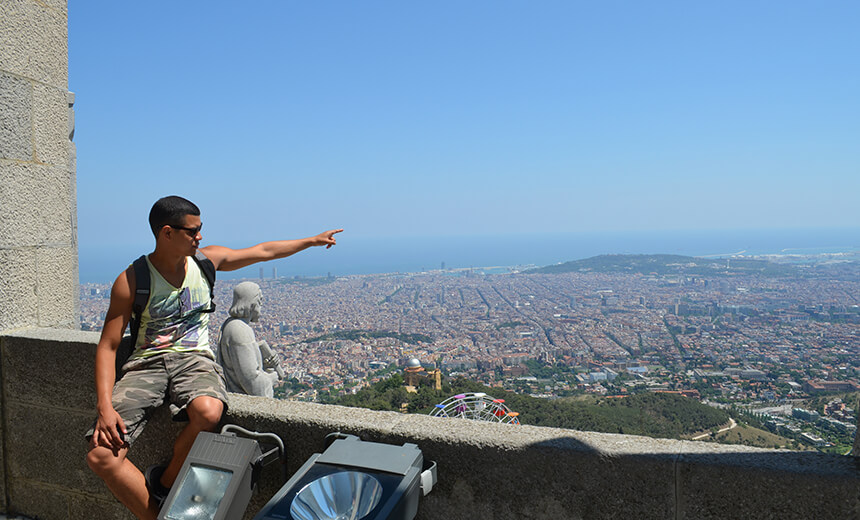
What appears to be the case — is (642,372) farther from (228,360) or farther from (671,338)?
(228,360)

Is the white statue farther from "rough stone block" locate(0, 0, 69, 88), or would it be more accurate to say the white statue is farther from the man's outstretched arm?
"rough stone block" locate(0, 0, 69, 88)

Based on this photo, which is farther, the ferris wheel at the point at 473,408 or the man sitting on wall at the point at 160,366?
the ferris wheel at the point at 473,408

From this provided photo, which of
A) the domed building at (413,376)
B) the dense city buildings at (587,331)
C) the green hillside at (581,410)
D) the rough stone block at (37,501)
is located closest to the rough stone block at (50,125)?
the rough stone block at (37,501)

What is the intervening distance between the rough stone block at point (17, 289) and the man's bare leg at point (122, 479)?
1.26 m

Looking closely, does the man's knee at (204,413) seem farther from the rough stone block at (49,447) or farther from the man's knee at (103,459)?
the rough stone block at (49,447)

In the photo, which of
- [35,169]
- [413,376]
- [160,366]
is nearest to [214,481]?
[160,366]

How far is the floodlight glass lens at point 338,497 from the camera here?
172 centimetres

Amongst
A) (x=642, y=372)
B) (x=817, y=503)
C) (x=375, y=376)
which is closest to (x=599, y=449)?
(x=817, y=503)

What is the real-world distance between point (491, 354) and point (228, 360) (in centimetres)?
3936

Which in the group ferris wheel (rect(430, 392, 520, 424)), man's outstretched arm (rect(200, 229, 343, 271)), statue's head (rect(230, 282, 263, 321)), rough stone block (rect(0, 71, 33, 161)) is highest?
rough stone block (rect(0, 71, 33, 161))

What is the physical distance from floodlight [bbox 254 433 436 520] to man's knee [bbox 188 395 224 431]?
531mm

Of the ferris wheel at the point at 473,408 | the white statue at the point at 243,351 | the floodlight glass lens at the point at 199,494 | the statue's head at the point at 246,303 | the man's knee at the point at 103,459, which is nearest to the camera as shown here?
the floodlight glass lens at the point at 199,494

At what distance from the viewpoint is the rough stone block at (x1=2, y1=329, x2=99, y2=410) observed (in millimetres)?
2674

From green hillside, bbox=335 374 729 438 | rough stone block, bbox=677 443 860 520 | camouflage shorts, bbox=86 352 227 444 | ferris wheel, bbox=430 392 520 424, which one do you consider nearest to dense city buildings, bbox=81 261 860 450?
green hillside, bbox=335 374 729 438
